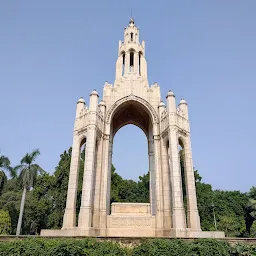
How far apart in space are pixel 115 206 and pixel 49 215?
22.2m

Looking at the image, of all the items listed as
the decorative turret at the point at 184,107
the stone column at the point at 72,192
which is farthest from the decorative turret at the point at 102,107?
the decorative turret at the point at 184,107

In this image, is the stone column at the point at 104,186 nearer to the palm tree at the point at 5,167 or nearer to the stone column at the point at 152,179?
the stone column at the point at 152,179

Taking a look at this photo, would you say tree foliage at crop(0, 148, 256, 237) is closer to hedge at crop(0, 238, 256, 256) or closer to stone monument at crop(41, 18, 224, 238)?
stone monument at crop(41, 18, 224, 238)

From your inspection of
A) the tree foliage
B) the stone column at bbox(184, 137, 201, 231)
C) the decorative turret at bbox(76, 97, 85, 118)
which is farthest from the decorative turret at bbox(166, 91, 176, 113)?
the tree foliage

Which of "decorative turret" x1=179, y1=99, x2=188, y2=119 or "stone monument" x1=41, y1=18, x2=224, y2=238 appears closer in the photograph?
"stone monument" x1=41, y1=18, x2=224, y2=238

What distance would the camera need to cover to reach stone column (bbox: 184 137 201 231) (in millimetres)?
13742

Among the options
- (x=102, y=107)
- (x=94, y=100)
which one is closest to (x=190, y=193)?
(x=102, y=107)

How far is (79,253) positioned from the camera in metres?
7.09

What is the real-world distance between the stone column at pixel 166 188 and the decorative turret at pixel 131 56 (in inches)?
277

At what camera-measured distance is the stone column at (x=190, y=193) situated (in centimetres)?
1374

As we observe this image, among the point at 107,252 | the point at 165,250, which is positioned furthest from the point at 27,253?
the point at 165,250

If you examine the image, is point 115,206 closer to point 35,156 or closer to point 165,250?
point 165,250

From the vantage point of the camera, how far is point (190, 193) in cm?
1453

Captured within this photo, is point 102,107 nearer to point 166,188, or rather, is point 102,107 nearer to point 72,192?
point 72,192
